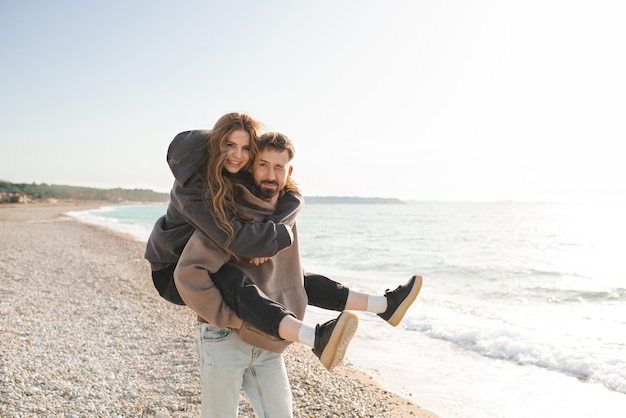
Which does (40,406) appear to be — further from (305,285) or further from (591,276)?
(591,276)

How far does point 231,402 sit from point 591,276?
62.1 ft

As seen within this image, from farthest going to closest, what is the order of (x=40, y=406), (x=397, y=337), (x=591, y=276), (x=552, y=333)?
(x=591, y=276) < (x=552, y=333) < (x=397, y=337) < (x=40, y=406)

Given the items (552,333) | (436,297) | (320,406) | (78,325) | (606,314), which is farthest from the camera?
(436,297)

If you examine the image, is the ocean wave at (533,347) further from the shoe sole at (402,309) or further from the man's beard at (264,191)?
the man's beard at (264,191)

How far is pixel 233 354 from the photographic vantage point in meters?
2.42

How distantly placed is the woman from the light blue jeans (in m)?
0.18

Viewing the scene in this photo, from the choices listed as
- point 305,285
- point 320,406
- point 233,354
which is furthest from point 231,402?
point 320,406

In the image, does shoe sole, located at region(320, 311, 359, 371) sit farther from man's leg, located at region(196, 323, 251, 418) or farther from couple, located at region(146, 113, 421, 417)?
man's leg, located at region(196, 323, 251, 418)

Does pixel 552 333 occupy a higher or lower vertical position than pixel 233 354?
lower

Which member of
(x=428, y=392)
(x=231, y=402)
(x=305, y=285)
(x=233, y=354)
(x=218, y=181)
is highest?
(x=218, y=181)

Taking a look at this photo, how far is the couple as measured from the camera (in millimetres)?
2242

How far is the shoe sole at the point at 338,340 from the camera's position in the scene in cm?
224

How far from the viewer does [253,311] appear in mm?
2227

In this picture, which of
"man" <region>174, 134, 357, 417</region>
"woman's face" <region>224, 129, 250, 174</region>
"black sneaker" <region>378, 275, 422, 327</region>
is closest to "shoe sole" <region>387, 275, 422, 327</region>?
"black sneaker" <region>378, 275, 422, 327</region>
